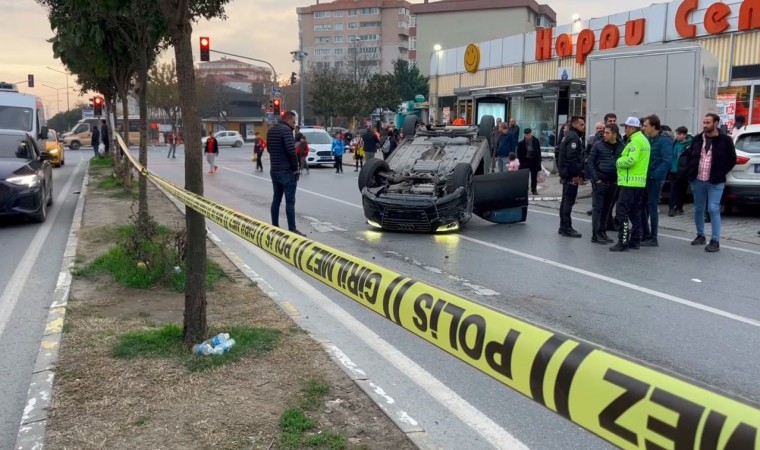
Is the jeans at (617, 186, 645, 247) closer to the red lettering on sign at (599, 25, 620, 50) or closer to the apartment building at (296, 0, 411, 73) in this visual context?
the red lettering on sign at (599, 25, 620, 50)

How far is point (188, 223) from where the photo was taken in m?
5.14

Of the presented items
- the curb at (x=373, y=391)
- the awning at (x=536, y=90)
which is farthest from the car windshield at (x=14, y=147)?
the awning at (x=536, y=90)

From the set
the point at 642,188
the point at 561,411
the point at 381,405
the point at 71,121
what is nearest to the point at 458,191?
the point at 642,188

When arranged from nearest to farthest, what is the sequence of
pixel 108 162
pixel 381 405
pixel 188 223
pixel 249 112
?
pixel 381 405 < pixel 188 223 < pixel 108 162 < pixel 249 112

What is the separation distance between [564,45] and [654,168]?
21.5 meters

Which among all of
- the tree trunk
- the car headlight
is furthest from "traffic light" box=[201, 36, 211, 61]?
the tree trunk

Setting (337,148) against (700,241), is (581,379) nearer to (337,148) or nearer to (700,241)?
(700,241)

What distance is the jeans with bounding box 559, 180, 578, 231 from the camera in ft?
35.6

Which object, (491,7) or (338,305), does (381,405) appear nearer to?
(338,305)

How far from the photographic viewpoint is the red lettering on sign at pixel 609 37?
26844mm

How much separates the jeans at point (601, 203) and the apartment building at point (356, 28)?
10410cm

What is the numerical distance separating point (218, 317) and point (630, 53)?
1328 centimetres

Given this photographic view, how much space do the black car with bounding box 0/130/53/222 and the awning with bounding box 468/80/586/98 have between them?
15114 mm

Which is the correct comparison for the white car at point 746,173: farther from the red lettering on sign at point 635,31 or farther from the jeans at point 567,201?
the red lettering on sign at point 635,31
